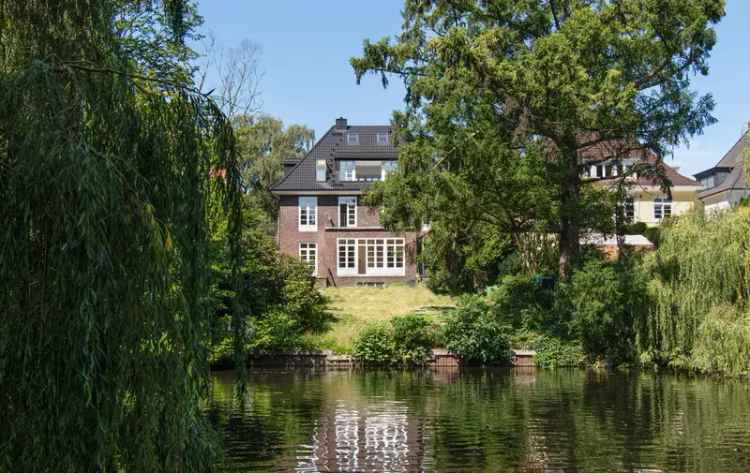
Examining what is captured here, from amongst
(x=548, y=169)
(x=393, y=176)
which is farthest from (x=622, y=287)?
(x=393, y=176)

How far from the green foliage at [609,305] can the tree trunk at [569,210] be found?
1649 millimetres

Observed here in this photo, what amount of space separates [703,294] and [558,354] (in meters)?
6.46

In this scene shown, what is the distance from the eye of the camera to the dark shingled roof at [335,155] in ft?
169

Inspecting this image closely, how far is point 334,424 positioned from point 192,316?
1246 centimetres

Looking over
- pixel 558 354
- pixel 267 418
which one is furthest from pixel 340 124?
pixel 267 418

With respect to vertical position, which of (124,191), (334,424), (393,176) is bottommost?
(334,424)

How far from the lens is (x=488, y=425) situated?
17891 millimetres

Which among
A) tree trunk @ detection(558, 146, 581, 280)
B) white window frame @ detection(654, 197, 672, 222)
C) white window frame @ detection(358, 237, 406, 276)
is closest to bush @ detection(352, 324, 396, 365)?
tree trunk @ detection(558, 146, 581, 280)

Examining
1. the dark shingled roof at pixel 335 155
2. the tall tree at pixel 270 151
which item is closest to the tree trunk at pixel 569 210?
the dark shingled roof at pixel 335 155

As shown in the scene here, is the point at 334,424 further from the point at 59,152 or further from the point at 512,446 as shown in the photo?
the point at 59,152

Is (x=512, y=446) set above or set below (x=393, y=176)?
below

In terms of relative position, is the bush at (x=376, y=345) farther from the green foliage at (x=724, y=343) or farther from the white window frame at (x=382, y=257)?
the white window frame at (x=382, y=257)

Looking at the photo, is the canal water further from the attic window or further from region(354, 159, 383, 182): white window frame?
region(354, 159, 383, 182): white window frame

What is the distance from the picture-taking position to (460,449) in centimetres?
1499
